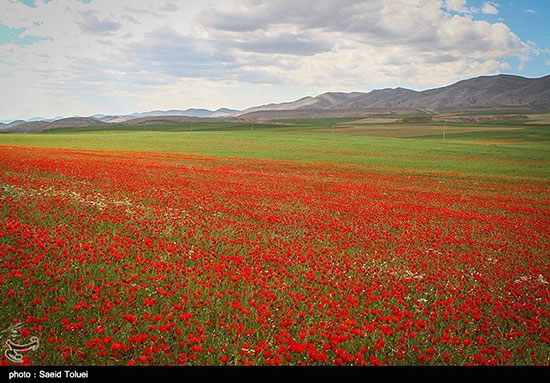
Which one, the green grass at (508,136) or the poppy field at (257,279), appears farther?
the green grass at (508,136)

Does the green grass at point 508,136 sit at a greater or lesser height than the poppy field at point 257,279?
lesser

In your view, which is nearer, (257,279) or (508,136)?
(257,279)

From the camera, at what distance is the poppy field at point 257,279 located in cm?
675

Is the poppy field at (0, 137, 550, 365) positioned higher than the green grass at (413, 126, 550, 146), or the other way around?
the poppy field at (0, 137, 550, 365)

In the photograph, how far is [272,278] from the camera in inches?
387

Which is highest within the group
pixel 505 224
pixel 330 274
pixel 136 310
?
pixel 136 310

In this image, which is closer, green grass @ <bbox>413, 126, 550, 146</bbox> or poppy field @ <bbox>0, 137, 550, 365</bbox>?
poppy field @ <bbox>0, 137, 550, 365</bbox>

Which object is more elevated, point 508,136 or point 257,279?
point 257,279

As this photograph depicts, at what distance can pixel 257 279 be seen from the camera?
352 inches

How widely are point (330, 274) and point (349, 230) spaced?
4973 millimetres

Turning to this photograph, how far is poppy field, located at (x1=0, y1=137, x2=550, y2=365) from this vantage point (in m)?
6.75
